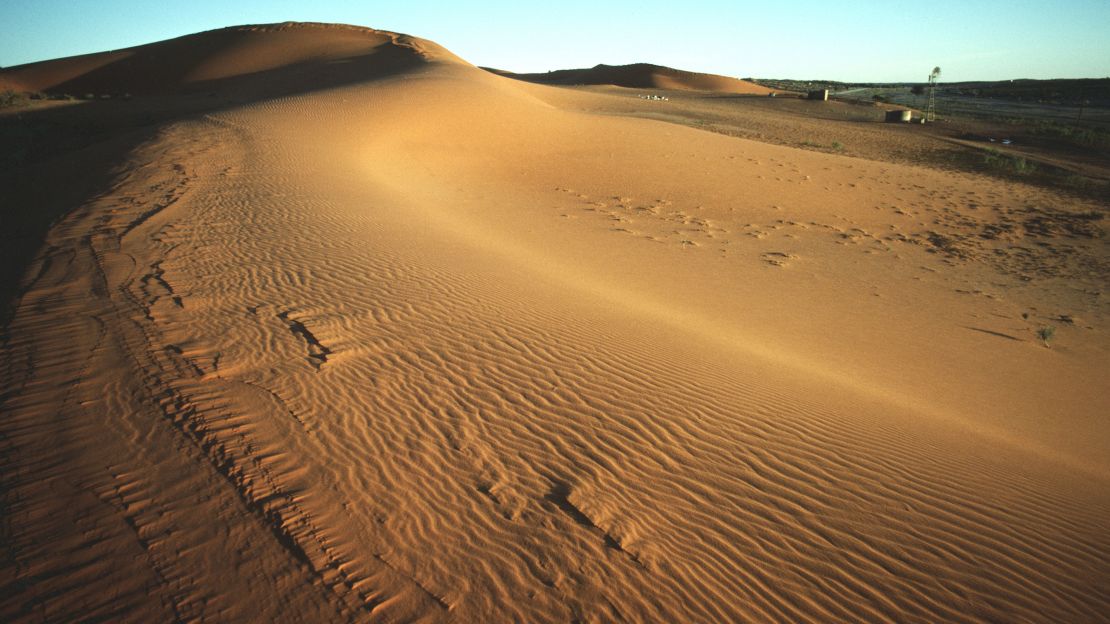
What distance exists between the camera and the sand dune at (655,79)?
6256 centimetres

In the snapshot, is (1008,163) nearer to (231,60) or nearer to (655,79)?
(231,60)

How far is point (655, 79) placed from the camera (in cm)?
6512

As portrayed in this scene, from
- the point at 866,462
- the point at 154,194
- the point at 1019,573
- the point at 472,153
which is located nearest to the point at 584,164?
the point at 472,153

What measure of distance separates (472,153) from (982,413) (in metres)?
15.7

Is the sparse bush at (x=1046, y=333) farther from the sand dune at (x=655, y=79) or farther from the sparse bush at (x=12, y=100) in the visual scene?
the sand dune at (x=655, y=79)

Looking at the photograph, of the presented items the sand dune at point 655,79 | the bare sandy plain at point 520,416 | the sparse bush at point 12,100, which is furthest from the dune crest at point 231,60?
Answer: the sand dune at point 655,79

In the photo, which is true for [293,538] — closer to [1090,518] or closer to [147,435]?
[147,435]

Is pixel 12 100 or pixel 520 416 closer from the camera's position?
pixel 520 416

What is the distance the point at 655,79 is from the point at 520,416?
67519mm

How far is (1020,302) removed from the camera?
401 inches

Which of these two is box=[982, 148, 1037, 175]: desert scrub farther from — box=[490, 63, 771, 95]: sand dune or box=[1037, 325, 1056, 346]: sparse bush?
box=[490, 63, 771, 95]: sand dune

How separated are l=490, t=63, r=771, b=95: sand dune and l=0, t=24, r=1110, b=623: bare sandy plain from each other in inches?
2161

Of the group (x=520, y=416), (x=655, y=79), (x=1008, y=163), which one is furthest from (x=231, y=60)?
(x=655, y=79)

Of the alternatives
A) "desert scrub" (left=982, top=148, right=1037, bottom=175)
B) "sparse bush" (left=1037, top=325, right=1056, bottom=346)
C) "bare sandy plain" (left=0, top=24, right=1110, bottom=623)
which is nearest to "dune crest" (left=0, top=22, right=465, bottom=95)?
"bare sandy plain" (left=0, top=24, right=1110, bottom=623)
